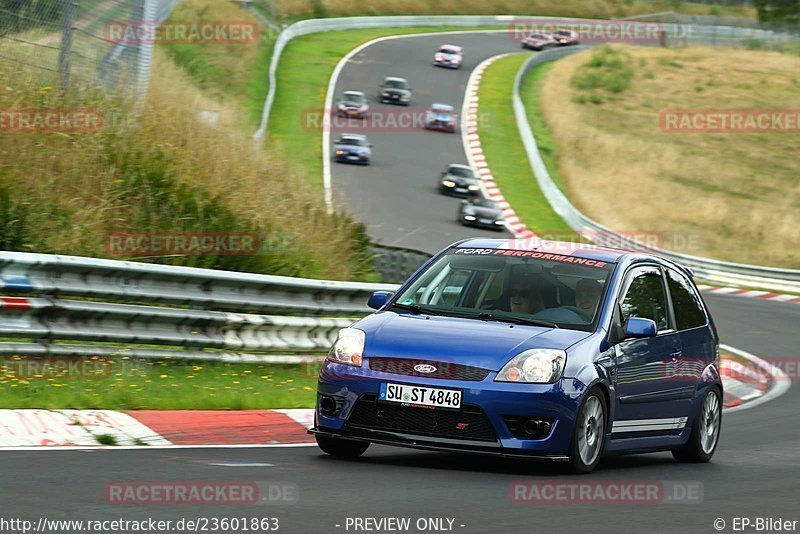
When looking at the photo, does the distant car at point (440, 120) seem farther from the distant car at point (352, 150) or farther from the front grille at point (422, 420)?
the front grille at point (422, 420)

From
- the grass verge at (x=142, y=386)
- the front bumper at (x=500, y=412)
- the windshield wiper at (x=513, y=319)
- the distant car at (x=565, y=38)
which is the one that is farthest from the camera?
the distant car at (x=565, y=38)

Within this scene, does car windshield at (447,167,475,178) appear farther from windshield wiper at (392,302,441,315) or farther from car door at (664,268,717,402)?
windshield wiper at (392,302,441,315)

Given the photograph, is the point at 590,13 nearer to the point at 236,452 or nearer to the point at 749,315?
the point at 749,315

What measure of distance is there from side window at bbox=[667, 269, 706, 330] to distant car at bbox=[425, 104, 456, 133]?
1448 inches

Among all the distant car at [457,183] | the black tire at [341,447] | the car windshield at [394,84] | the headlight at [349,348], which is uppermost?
the car windshield at [394,84]

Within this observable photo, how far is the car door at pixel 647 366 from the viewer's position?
28.5 feet

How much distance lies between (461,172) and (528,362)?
1200 inches

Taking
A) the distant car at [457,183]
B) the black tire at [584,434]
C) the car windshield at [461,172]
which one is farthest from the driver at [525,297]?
the car windshield at [461,172]

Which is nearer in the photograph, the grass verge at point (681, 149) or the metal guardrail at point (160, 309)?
the metal guardrail at point (160, 309)

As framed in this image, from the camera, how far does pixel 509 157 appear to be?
4378 centimetres

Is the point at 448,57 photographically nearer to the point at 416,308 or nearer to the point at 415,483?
the point at 416,308

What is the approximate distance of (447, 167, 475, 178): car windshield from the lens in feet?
125

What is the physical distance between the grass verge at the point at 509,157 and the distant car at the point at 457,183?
4.26 ft

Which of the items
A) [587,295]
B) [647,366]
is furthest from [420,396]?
[647,366]
